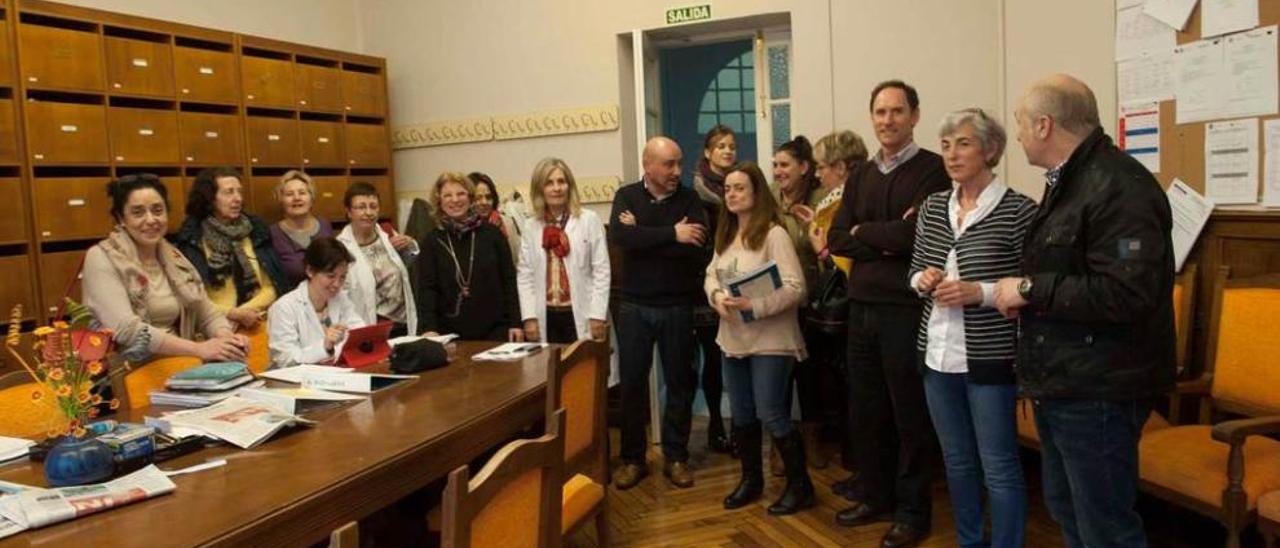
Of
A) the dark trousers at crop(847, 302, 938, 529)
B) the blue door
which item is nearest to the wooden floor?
the dark trousers at crop(847, 302, 938, 529)

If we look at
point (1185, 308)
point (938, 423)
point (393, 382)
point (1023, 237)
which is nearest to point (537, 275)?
point (393, 382)

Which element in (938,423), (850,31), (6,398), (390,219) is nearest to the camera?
(6,398)

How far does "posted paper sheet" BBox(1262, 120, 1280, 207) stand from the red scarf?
8.30ft

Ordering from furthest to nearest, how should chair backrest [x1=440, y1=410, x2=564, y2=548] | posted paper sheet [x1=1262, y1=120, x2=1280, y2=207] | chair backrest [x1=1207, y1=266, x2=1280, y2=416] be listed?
posted paper sheet [x1=1262, y1=120, x2=1280, y2=207], chair backrest [x1=1207, y1=266, x2=1280, y2=416], chair backrest [x1=440, y1=410, x2=564, y2=548]

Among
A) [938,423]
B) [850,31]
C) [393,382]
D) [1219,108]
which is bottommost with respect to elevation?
[938,423]

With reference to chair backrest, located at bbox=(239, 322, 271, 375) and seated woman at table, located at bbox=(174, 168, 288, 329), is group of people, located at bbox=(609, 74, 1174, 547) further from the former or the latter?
seated woman at table, located at bbox=(174, 168, 288, 329)

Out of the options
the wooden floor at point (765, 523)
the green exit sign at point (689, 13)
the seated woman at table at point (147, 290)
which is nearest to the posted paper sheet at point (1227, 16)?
the wooden floor at point (765, 523)

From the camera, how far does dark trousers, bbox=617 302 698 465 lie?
11.8ft

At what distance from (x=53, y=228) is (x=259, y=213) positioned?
1077 mm

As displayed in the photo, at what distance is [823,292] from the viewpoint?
3344 millimetres

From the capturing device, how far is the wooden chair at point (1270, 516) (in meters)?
2.13

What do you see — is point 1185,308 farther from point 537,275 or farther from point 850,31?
point 537,275

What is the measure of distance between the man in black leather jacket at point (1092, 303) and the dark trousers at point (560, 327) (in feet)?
6.94

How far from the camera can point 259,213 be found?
481cm
